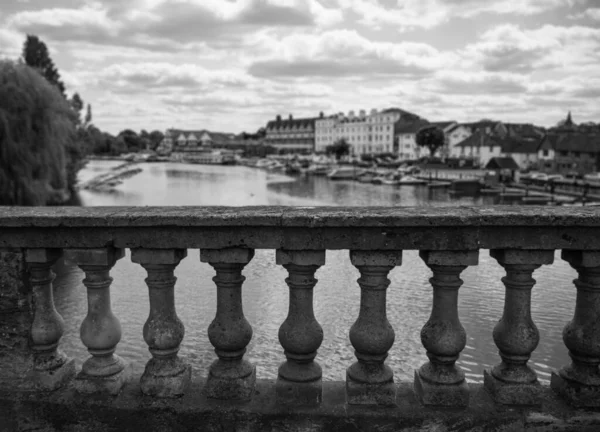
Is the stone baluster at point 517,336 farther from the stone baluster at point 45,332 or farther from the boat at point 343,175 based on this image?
the boat at point 343,175

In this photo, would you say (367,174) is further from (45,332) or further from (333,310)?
(45,332)

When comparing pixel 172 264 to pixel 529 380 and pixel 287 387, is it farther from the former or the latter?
pixel 529 380

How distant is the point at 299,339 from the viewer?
11.3 feet

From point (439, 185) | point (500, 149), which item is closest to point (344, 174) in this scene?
point (439, 185)

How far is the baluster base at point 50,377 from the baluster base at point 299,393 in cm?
145

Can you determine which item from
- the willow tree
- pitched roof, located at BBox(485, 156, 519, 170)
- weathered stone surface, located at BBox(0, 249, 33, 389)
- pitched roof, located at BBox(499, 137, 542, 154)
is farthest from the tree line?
pitched roof, located at BBox(499, 137, 542, 154)

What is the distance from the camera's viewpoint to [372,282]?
3402 millimetres

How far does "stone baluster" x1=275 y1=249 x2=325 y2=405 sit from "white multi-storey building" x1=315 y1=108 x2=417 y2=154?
162671mm

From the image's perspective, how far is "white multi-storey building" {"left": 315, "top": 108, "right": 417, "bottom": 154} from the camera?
164750 mm

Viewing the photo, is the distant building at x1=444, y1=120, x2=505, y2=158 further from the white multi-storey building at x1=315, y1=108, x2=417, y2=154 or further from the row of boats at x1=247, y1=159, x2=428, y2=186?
the row of boats at x1=247, y1=159, x2=428, y2=186

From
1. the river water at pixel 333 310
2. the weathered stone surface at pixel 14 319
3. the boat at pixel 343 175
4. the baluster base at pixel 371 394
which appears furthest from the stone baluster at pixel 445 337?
the boat at pixel 343 175

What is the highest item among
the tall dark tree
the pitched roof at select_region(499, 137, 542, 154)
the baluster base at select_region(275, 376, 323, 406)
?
the tall dark tree

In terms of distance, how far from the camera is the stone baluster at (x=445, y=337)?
3.32 m

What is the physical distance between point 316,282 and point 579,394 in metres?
1.80
